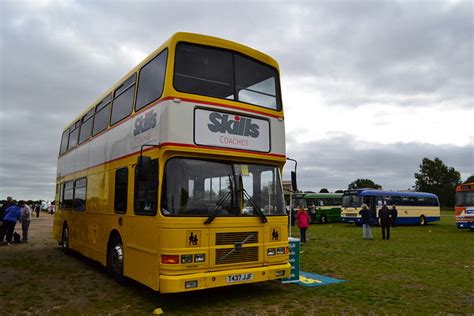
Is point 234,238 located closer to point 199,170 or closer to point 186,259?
point 186,259

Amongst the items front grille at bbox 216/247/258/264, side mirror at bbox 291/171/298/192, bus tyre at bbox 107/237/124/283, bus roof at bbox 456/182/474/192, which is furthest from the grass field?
bus roof at bbox 456/182/474/192

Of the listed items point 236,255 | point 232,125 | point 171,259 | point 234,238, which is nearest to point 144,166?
point 171,259

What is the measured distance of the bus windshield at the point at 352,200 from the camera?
105ft

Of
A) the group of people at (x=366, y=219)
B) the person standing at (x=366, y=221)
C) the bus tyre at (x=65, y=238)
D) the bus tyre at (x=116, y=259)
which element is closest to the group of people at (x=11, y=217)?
the bus tyre at (x=65, y=238)

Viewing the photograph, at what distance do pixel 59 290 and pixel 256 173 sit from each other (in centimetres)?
499

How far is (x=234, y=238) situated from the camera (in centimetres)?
773

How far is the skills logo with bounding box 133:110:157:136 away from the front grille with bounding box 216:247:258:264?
2665 mm

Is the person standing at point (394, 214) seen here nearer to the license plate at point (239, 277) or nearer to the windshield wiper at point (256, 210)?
the windshield wiper at point (256, 210)

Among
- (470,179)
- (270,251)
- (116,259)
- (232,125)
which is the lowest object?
(116,259)

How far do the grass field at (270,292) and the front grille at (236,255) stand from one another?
793 millimetres

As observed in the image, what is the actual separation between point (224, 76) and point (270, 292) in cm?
448

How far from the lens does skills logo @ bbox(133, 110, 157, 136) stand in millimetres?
7951

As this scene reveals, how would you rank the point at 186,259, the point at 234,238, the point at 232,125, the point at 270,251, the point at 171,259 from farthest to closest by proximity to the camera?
the point at 270,251 < the point at 232,125 < the point at 234,238 < the point at 186,259 < the point at 171,259

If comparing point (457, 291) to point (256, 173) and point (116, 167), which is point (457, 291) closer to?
point (256, 173)
